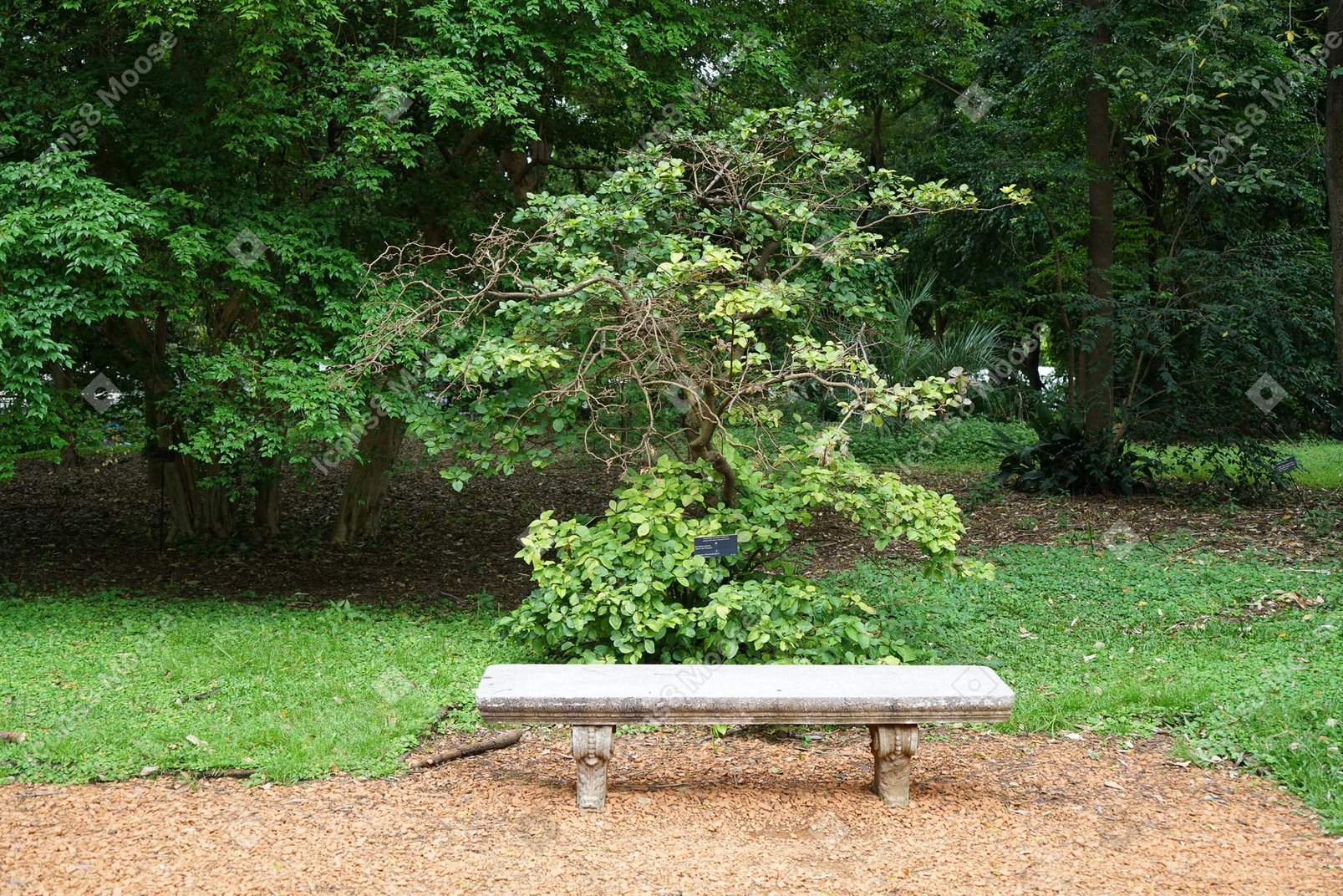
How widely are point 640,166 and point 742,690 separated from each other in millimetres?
3409

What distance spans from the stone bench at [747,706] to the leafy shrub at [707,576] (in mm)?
964

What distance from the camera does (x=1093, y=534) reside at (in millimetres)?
8656

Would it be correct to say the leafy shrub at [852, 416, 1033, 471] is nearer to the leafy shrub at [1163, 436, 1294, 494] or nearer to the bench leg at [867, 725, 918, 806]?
the leafy shrub at [1163, 436, 1294, 494]

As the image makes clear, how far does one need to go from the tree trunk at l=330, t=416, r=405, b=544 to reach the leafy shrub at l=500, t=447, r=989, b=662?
12.5 feet

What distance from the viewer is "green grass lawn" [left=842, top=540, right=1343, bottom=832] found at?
4484 millimetres

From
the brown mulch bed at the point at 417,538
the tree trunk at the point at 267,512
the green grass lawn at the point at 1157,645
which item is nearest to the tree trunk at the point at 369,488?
the brown mulch bed at the point at 417,538

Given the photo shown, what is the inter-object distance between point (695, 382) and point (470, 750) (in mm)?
2096

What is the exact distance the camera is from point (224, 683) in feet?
17.3

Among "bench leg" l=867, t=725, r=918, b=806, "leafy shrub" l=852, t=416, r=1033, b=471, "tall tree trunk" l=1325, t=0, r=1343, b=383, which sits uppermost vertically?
"tall tree trunk" l=1325, t=0, r=1343, b=383

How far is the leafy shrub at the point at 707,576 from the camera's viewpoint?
499cm

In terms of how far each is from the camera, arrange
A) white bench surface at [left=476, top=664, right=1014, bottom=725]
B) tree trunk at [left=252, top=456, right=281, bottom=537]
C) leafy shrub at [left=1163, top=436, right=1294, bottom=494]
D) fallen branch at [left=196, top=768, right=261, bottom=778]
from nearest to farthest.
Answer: white bench surface at [left=476, top=664, right=1014, bottom=725] < fallen branch at [left=196, top=768, right=261, bottom=778] < tree trunk at [left=252, top=456, right=281, bottom=537] < leafy shrub at [left=1163, top=436, right=1294, bottom=494]

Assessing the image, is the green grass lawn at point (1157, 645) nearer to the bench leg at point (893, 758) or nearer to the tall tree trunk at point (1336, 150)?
the bench leg at point (893, 758)

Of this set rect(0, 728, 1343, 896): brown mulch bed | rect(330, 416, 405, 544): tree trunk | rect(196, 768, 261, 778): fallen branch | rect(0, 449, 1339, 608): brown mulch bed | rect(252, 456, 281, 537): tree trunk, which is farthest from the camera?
rect(252, 456, 281, 537): tree trunk

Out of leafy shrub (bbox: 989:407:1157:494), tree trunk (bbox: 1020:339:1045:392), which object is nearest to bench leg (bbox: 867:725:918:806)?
leafy shrub (bbox: 989:407:1157:494)
